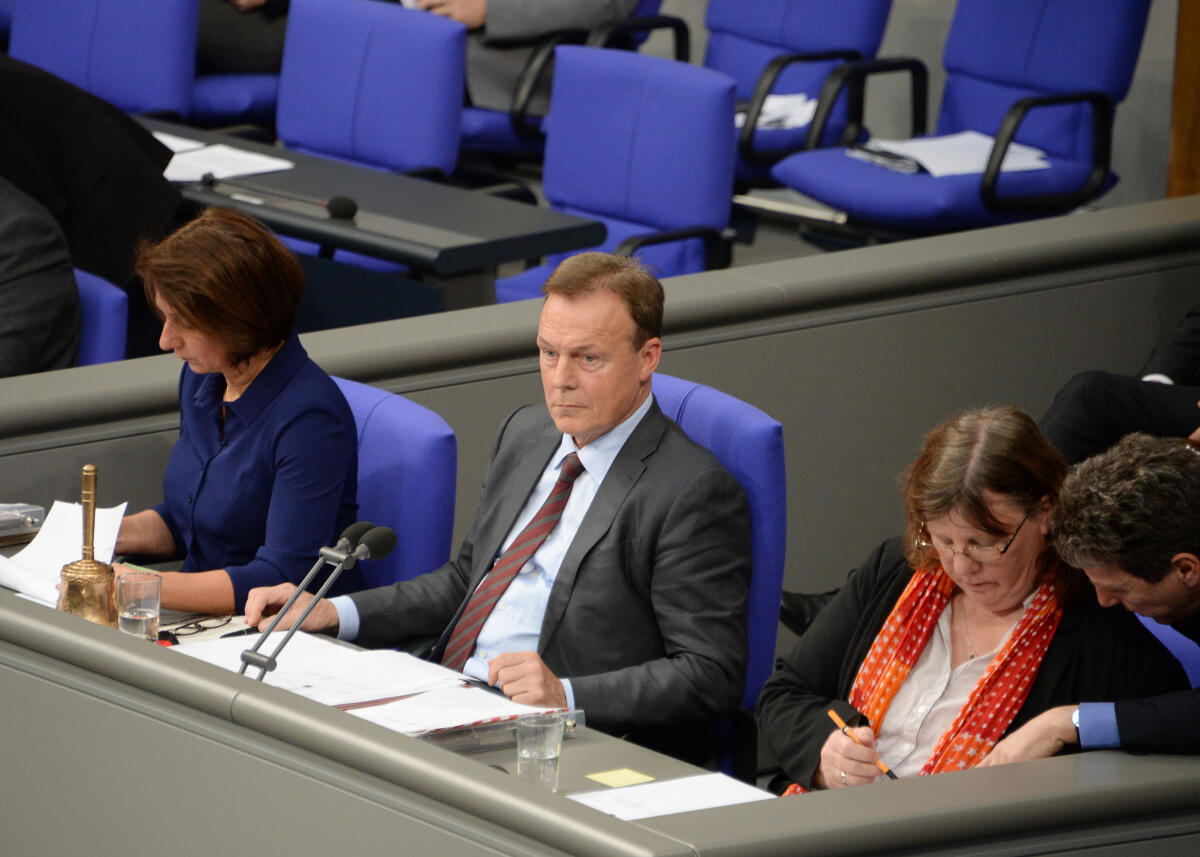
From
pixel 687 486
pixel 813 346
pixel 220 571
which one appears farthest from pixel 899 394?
pixel 220 571

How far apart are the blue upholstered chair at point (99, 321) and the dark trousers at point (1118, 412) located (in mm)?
1852

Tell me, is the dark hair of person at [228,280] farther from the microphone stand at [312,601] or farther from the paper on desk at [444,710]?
the paper on desk at [444,710]

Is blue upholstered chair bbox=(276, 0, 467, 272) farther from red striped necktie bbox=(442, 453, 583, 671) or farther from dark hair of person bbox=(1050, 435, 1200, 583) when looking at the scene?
dark hair of person bbox=(1050, 435, 1200, 583)

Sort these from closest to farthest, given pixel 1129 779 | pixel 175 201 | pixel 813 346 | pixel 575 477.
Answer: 1. pixel 1129 779
2. pixel 575 477
3. pixel 813 346
4. pixel 175 201

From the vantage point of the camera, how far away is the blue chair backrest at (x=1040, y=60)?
510 cm

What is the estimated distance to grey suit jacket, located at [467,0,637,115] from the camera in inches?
228

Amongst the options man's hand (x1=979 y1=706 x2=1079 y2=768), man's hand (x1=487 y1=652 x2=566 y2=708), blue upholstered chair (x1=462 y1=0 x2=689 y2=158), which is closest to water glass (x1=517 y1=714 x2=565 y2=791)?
man's hand (x1=487 y1=652 x2=566 y2=708)

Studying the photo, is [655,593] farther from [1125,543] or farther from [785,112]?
[785,112]

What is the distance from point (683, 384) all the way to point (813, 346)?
962mm

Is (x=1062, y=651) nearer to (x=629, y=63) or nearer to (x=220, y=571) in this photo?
(x=220, y=571)

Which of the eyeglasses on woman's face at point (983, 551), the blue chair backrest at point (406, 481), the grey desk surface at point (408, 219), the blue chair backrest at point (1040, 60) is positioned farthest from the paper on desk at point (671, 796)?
the blue chair backrest at point (1040, 60)

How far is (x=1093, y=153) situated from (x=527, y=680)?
3.37 m

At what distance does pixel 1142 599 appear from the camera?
7.23 feet

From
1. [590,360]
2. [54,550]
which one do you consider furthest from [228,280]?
[590,360]
